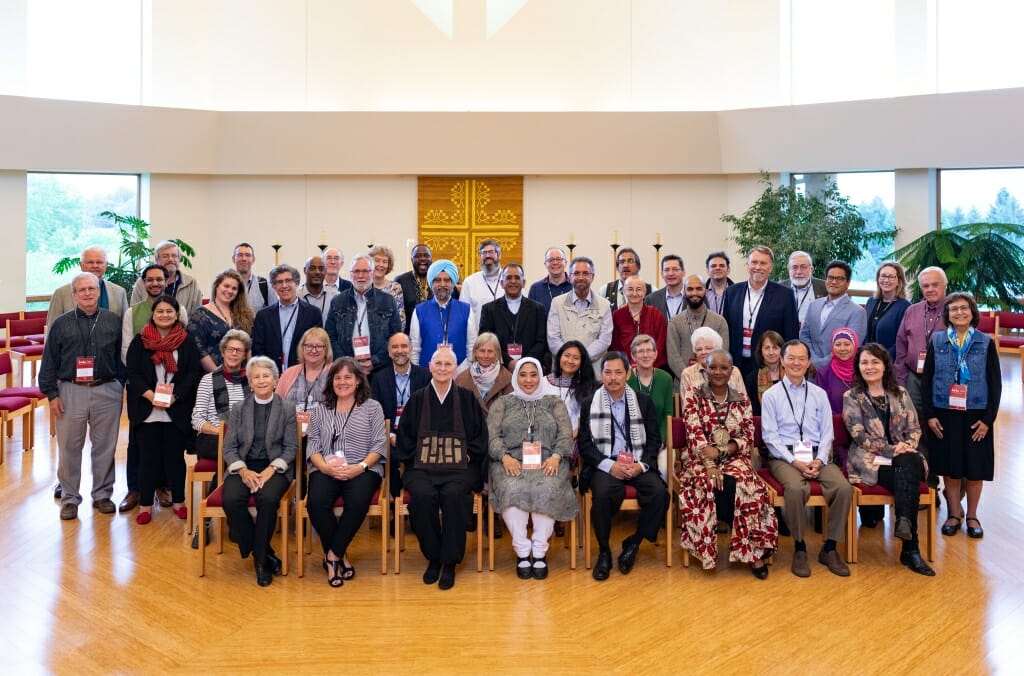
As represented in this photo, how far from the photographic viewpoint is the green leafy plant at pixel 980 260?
1023cm

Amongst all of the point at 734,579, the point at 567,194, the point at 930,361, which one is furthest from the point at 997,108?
the point at 734,579

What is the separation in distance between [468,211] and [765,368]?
25.6 ft

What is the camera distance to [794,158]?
1138 cm

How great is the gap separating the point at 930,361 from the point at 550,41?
28.6 feet

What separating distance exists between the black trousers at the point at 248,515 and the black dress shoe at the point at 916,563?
3.32 meters

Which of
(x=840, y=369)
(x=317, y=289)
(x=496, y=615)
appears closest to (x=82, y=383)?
(x=317, y=289)

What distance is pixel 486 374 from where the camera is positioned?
5.16 m

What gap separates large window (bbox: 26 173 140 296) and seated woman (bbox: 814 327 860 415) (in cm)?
1030

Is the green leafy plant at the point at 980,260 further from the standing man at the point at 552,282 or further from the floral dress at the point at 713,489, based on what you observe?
the floral dress at the point at 713,489

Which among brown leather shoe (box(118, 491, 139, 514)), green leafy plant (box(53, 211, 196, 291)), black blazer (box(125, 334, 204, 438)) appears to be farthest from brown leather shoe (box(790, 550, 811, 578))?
green leafy plant (box(53, 211, 196, 291))

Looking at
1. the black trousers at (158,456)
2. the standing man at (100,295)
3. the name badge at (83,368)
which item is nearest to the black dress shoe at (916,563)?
the black trousers at (158,456)

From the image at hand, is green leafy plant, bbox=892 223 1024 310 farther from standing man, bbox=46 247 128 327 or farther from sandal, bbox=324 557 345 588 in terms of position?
standing man, bbox=46 247 128 327

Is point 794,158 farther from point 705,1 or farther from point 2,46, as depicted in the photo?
point 2,46

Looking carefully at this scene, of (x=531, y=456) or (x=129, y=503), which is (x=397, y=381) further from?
(x=129, y=503)
